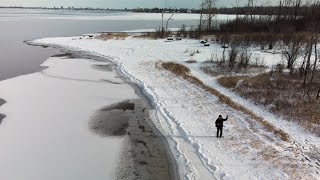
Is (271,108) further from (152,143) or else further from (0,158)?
(0,158)

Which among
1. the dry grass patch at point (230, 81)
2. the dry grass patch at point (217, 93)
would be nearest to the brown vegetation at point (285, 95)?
the dry grass patch at point (230, 81)

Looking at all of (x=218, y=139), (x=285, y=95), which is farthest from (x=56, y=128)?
(x=285, y=95)

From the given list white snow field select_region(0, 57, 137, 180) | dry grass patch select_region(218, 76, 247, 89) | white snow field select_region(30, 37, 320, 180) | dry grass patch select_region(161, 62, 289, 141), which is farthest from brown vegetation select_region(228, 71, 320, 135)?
white snow field select_region(0, 57, 137, 180)

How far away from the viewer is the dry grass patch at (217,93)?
15454mm

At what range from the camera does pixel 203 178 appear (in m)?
11.5

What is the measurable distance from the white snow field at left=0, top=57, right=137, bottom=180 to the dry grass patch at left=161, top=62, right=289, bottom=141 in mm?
5004

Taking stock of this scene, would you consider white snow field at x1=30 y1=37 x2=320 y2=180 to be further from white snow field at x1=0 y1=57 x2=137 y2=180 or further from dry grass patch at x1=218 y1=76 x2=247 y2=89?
white snow field at x1=0 y1=57 x2=137 y2=180

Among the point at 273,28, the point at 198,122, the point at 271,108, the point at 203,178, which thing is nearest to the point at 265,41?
the point at 273,28

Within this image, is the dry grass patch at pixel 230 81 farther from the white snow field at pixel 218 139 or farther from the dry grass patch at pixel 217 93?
the dry grass patch at pixel 217 93

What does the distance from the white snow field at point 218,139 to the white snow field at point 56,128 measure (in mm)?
2461

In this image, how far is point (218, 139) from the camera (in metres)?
14.7

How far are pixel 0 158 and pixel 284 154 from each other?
1049cm

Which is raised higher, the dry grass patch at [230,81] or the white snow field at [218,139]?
the dry grass patch at [230,81]

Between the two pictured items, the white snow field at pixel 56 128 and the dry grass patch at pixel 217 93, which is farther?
the dry grass patch at pixel 217 93
